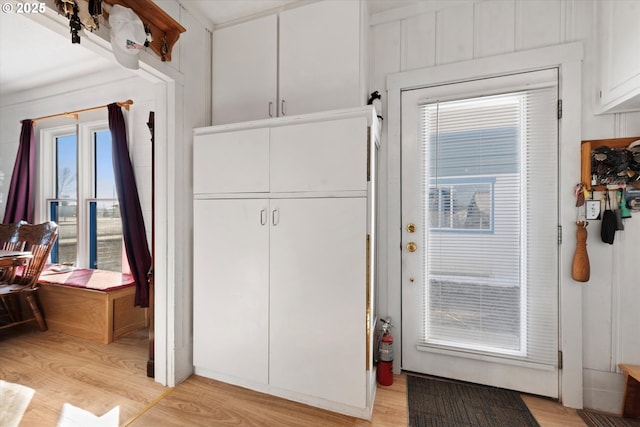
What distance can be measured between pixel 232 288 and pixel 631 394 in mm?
2400

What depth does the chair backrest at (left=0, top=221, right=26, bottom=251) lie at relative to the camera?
284cm

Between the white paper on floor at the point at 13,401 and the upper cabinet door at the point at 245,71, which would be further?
the upper cabinet door at the point at 245,71

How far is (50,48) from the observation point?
2.57 meters

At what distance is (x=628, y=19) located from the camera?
1.47m

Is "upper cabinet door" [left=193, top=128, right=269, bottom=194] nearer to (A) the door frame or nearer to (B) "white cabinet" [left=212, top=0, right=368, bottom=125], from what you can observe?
(B) "white cabinet" [left=212, top=0, right=368, bottom=125]

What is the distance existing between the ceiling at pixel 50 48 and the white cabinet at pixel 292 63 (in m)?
0.10

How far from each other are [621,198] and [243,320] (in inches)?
94.3

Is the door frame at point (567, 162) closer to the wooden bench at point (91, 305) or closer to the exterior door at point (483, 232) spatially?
the exterior door at point (483, 232)

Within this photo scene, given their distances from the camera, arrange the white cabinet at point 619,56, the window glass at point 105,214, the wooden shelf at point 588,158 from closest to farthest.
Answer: the white cabinet at point 619,56 < the wooden shelf at point 588,158 < the window glass at point 105,214

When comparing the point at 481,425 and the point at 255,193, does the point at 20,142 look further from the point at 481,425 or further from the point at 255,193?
the point at 481,425

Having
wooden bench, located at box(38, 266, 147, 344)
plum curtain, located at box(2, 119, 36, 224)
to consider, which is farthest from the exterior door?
plum curtain, located at box(2, 119, 36, 224)

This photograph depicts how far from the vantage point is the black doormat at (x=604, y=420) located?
1583 millimetres

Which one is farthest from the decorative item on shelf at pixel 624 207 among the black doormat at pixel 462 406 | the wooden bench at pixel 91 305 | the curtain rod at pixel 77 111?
the curtain rod at pixel 77 111

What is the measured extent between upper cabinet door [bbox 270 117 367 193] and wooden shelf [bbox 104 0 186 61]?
0.85m
